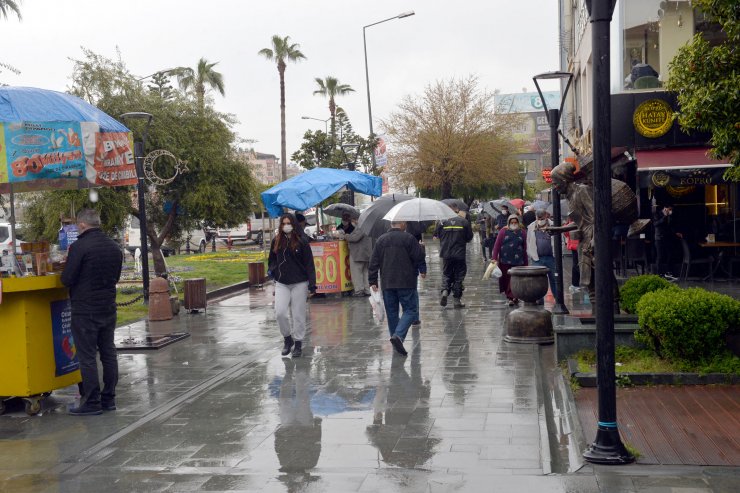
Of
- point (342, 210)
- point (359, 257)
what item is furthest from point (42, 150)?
point (342, 210)

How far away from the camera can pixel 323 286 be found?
1772cm

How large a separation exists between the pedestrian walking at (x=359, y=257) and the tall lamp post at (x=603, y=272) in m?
11.8

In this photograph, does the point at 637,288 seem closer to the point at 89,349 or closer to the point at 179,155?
the point at 89,349

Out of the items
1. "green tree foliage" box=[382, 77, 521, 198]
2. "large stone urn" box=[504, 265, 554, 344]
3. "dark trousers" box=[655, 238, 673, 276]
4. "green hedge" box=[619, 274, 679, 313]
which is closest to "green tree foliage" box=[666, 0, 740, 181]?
"green hedge" box=[619, 274, 679, 313]

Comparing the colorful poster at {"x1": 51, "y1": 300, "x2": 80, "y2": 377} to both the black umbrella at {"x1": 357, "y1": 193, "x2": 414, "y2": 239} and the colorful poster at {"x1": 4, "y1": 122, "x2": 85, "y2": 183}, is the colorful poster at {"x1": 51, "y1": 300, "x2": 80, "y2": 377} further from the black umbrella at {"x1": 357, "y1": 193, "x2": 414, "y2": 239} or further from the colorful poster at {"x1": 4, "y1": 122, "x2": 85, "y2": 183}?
A: the black umbrella at {"x1": 357, "y1": 193, "x2": 414, "y2": 239}

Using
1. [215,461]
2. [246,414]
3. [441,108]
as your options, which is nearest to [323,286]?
[246,414]

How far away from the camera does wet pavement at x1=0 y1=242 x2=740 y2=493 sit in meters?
5.76

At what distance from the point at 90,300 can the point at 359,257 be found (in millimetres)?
10060

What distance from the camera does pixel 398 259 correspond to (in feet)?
35.1

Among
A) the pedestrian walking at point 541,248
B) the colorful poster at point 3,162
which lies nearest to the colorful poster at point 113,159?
the colorful poster at point 3,162

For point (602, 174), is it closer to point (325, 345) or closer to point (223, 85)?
point (325, 345)

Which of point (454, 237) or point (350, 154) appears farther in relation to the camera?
point (350, 154)

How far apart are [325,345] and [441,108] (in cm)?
2994

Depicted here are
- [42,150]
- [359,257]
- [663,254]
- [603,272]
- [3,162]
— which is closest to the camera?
[603,272]
